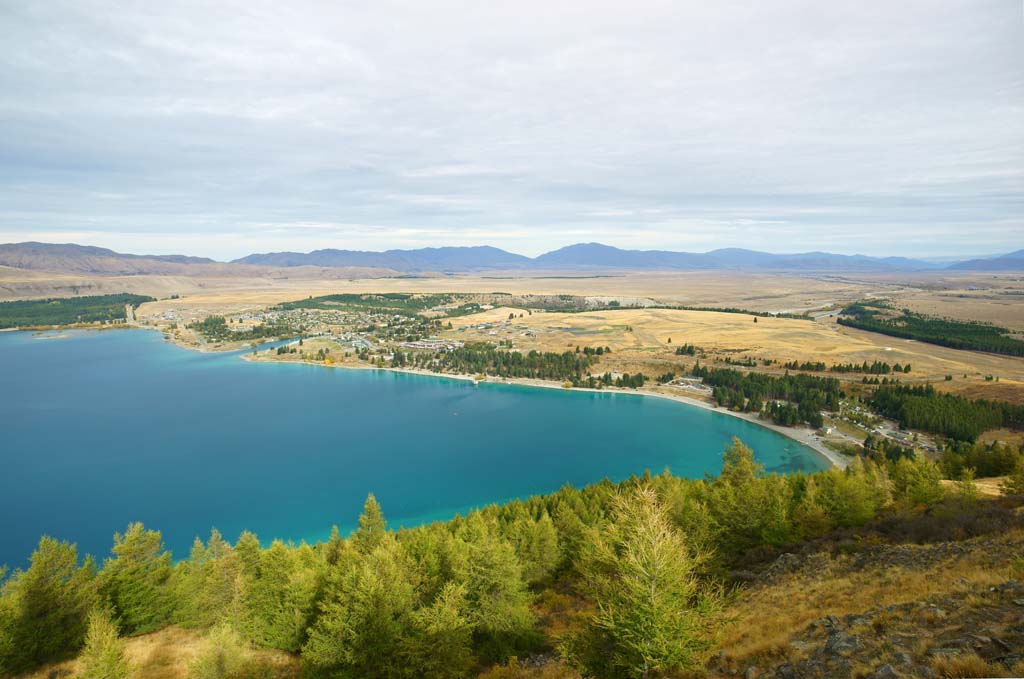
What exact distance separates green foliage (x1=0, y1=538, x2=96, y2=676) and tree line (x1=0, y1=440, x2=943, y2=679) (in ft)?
0.16

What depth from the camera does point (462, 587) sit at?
1453 cm

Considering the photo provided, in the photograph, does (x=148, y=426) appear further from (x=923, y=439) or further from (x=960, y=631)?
(x=923, y=439)

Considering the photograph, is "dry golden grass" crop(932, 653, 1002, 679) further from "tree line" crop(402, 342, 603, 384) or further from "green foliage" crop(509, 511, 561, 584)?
"tree line" crop(402, 342, 603, 384)

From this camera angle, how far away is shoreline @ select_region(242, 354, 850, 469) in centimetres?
5069

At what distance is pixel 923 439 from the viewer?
50406mm

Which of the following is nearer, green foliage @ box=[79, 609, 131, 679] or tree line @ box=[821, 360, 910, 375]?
green foliage @ box=[79, 609, 131, 679]

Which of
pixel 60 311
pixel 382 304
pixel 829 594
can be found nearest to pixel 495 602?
pixel 829 594

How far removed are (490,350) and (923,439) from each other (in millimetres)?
69954

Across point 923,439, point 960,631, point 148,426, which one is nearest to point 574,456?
point 923,439

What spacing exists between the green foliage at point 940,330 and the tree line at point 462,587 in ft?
321

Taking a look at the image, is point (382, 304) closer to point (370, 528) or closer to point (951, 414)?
point (951, 414)

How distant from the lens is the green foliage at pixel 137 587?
Answer: 58.9 feet

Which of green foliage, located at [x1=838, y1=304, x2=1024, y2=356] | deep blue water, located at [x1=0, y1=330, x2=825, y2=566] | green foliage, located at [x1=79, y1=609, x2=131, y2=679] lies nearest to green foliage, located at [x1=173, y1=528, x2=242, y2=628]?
green foliage, located at [x1=79, y1=609, x2=131, y2=679]

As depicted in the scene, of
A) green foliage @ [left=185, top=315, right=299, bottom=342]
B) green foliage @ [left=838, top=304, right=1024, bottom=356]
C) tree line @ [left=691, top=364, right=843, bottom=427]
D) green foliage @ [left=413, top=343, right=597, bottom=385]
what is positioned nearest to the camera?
tree line @ [left=691, top=364, right=843, bottom=427]
